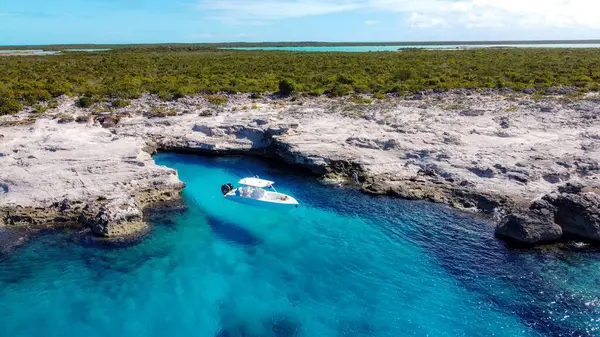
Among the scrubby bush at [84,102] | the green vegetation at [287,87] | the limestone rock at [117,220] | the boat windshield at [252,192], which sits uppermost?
the green vegetation at [287,87]

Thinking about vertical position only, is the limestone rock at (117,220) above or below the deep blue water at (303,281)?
above

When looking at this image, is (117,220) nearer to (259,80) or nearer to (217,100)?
(217,100)

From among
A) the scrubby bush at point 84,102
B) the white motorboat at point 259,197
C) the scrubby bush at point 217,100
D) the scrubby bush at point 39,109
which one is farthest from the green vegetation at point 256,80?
the white motorboat at point 259,197

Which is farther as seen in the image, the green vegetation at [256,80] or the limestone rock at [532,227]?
the green vegetation at [256,80]

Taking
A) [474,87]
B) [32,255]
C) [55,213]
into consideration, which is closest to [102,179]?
[55,213]

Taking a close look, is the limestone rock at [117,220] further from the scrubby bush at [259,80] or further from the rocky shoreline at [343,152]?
the scrubby bush at [259,80]

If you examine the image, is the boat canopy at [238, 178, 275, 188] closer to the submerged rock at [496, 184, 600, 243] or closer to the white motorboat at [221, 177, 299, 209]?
the white motorboat at [221, 177, 299, 209]
